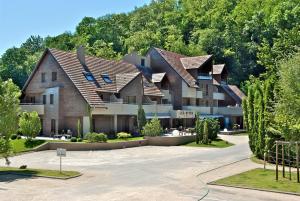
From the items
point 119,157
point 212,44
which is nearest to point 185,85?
point 119,157

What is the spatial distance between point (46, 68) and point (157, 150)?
74.6 ft

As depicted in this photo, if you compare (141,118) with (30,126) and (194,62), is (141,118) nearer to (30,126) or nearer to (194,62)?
(30,126)

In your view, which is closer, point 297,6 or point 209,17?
point 297,6

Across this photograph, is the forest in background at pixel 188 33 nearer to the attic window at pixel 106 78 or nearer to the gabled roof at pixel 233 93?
the gabled roof at pixel 233 93

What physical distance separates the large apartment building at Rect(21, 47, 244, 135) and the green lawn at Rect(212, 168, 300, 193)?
1098 inches

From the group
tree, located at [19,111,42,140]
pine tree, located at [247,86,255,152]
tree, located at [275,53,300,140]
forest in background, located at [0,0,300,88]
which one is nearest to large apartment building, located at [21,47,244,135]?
tree, located at [19,111,42,140]

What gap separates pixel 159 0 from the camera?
16325cm

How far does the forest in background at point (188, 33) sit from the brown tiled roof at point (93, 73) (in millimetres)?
37976

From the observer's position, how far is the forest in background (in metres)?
104

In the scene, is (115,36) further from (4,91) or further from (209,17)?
(4,91)

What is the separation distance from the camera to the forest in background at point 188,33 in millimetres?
104375

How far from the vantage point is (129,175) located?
91.5 ft

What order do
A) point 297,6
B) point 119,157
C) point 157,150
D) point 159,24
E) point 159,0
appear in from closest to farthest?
point 119,157 < point 157,150 < point 297,6 < point 159,24 < point 159,0

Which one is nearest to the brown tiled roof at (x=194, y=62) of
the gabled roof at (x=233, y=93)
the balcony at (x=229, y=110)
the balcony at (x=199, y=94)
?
the balcony at (x=199, y=94)
